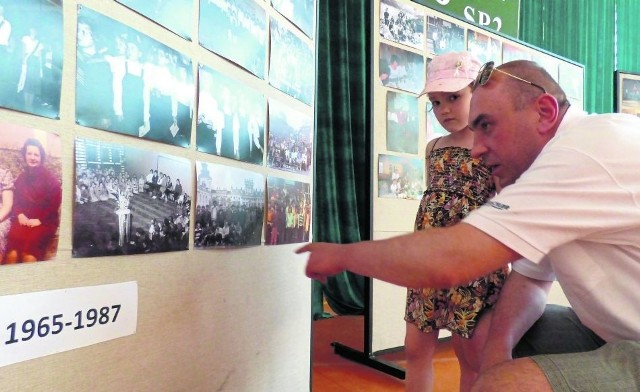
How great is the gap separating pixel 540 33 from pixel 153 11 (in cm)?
370

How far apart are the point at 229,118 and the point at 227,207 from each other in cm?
18

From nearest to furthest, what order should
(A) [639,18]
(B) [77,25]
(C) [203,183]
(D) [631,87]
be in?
1. (B) [77,25]
2. (C) [203,183]
3. (D) [631,87]
4. (A) [639,18]

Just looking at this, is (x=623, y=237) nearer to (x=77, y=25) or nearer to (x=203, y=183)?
(x=203, y=183)

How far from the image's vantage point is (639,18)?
404cm

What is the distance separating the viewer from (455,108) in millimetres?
1434

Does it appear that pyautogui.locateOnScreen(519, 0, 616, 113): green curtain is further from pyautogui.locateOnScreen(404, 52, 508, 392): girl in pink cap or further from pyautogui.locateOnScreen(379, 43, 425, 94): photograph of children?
pyautogui.locateOnScreen(404, 52, 508, 392): girl in pink cap

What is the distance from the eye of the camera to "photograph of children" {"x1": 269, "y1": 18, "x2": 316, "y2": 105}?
1140 mm

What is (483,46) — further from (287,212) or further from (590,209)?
(590,209)

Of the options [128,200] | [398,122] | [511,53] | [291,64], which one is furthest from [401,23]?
[128,200]

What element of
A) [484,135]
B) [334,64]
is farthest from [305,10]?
[334,64]

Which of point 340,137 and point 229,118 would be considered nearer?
point 229,118

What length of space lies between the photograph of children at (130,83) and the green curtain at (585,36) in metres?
3.54

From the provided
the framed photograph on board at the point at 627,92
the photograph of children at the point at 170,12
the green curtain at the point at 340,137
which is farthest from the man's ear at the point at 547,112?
the framed photograph on board at the point at 627,92

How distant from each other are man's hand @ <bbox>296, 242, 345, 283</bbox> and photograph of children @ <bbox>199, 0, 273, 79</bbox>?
446 mm
